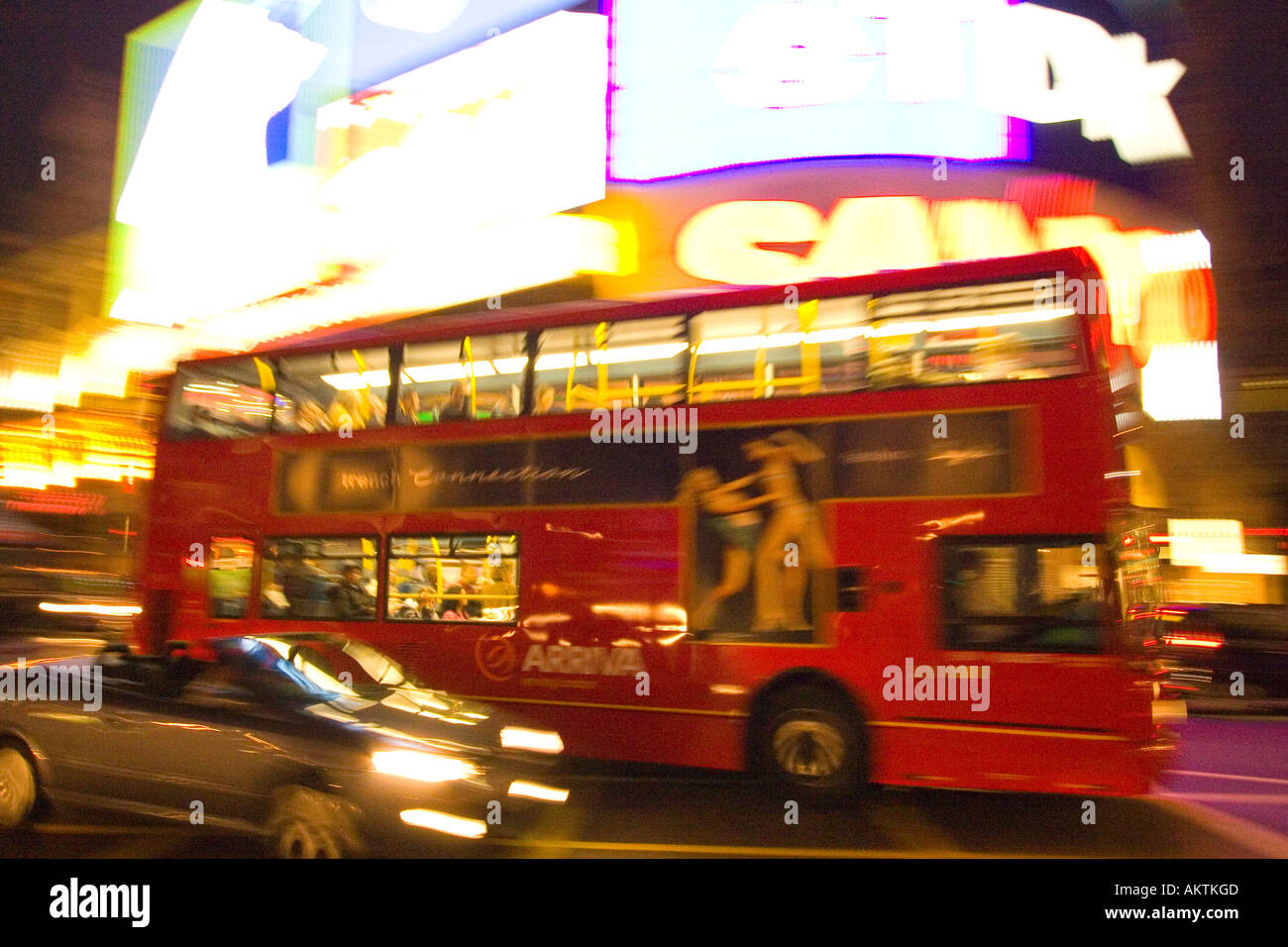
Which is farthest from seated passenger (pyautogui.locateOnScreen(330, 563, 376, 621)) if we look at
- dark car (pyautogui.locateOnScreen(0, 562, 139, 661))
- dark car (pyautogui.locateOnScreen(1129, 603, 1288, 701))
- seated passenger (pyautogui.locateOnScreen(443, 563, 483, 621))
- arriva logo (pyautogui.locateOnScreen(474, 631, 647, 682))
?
dark car (pyautogui.locateOnScreen(0, 562, 139, 661))

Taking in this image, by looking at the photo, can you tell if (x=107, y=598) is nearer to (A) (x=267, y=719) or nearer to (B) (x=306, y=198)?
(B) (x=306, y=198)

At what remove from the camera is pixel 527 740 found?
6.26 meters

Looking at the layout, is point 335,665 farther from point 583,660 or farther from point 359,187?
point 359,187

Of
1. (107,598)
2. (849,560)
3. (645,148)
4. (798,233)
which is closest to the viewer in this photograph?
(849,560)

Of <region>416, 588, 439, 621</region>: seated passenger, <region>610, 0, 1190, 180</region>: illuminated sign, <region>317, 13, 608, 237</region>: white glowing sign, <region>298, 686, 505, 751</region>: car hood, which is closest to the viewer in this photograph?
<region>298, 686, 505, 751</region>: car hood

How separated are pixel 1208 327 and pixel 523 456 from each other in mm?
13924

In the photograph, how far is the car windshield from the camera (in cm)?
597

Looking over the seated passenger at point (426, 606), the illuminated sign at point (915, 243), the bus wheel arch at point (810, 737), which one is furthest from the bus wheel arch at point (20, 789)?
the illuminated sign at point (915, 243)

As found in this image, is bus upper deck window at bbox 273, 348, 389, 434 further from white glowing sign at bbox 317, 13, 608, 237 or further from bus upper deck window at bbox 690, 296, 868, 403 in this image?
white glowing sign at bbox 317, 13, 608, 237

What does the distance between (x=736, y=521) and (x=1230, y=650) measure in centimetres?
913

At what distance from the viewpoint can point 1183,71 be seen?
1777 centimetres

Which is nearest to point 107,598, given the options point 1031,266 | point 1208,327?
point 1031,266

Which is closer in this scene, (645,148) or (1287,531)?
(645,148)

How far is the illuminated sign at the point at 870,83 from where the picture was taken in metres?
16.1
